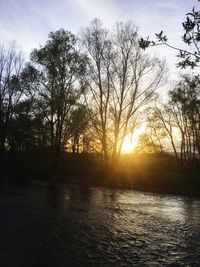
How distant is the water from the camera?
1027cm

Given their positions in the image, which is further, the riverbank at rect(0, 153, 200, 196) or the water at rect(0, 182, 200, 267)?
the riverbank at rect(0, 153, 200, 196)

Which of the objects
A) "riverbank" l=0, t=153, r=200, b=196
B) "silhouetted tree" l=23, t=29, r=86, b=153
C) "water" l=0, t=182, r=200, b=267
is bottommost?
"water" l=0, t=182, r=200, b=267

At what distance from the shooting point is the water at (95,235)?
10.3m

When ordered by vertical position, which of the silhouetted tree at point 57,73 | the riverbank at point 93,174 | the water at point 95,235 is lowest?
the water at point 95,235

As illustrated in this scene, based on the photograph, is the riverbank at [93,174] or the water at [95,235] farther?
the riverbank at [93,174]

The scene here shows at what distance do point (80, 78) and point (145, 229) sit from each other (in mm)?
35747

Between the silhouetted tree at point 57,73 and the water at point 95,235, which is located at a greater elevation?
the silhouetted tree at point 57,73

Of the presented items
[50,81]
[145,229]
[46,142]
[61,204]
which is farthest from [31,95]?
[145,229]

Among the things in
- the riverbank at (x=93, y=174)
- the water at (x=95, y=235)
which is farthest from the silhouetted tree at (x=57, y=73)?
the water at (x=95, y=235)

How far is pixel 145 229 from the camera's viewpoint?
14.8 meters

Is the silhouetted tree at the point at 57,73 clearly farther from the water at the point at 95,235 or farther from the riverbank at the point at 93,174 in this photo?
the water at the point at 95,235

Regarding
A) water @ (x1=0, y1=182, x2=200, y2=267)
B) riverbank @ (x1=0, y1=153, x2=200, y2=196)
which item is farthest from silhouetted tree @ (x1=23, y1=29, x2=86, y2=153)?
water @ (x1=0, y1=182, x2=200, y2=267)

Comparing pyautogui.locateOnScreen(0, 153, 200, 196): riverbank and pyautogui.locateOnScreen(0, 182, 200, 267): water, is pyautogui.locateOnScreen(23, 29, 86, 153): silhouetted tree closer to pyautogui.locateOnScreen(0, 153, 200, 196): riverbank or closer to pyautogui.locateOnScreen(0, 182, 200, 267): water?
pyautogui.locateOnScreen(0, 153, 200, 196): riverbank

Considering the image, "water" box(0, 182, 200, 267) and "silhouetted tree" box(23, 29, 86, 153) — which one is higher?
"silhouetted tree" box(23, 29, 86, 153)
